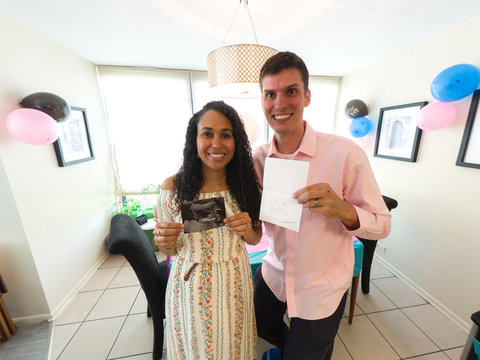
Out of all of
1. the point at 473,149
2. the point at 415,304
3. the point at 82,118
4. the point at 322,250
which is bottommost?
the point at 415,304

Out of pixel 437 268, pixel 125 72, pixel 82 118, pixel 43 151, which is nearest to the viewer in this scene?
pixel 43 151

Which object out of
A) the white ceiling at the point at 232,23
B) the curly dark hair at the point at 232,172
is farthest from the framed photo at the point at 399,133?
the curly dark hair at the point at 232,172

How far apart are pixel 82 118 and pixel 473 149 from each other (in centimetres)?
377

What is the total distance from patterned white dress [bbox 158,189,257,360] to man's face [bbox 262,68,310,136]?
0.41 m

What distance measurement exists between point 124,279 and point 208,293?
1922mm

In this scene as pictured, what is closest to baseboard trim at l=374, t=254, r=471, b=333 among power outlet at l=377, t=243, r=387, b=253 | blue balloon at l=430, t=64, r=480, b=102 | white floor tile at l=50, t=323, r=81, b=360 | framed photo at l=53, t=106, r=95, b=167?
power outlet at l=377, t=243, r=387, b=253

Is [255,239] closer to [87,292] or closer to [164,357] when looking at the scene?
[164,357]

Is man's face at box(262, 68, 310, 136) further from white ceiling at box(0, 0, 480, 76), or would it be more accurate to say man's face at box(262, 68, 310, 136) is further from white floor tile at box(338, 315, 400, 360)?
white floor tile at box(338, 315, 400, 360)

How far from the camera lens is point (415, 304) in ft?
6.02

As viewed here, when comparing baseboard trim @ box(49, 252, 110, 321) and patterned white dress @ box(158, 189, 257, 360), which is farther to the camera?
baseboard trim @ box(49, 252, 110, 321)

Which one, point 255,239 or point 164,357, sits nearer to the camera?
point 255,239

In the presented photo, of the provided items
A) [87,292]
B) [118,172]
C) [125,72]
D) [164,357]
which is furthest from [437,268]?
[125,72]

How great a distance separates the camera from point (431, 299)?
184 centimetres

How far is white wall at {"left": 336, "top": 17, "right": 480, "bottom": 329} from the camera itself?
5.11ft
